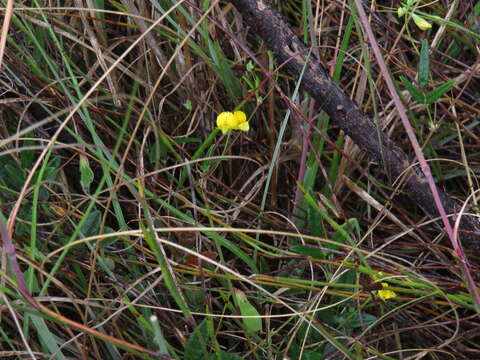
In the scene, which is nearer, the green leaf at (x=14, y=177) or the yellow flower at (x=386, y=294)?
the yellow flower at (x=386, y=294)

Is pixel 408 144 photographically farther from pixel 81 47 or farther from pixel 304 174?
pixel 81 47

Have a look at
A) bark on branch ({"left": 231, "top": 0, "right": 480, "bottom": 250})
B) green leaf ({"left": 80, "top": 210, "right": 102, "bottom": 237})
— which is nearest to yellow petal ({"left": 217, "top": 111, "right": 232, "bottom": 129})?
bark on branch ({"left": 231, "top": 0, "right": 480, "bottom": 250})

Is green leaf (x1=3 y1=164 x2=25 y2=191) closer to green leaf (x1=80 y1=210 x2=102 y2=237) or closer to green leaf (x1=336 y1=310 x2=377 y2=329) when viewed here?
green leaf (x1=80 y1=210 x2=102 y2=237)

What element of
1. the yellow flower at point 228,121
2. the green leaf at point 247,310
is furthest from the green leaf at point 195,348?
the yellow flower at point 228,121

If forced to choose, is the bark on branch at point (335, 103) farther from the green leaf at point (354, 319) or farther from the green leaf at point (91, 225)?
the green leaf at point (91, 225)

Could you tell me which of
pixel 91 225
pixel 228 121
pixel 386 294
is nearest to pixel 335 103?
pixel 228 121

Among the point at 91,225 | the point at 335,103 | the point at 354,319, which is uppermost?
the point at 335,103

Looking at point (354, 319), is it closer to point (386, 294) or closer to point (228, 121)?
point (386, 294)

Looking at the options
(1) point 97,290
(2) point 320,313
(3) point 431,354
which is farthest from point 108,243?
(3) point 431,354

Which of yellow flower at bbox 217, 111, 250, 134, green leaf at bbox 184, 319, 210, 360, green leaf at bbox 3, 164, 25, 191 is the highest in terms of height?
yellow flower at bbox 217, 111, 250, 134
